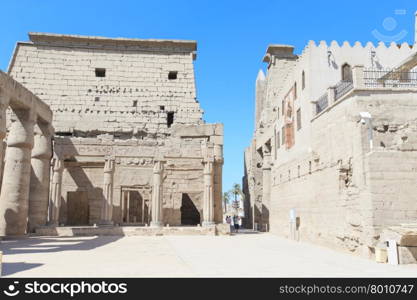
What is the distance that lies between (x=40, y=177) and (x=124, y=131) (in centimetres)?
749

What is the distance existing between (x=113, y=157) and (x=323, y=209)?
11.8 m

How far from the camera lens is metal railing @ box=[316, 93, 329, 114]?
1527cm

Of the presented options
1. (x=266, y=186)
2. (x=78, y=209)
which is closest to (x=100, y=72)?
(x=78, y=209)

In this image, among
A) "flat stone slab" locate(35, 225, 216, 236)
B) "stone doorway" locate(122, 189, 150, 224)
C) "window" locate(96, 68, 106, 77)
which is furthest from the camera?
"window" locate(96, 68, 106, 77)

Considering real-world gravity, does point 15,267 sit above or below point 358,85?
below

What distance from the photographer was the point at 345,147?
1282 centimetres

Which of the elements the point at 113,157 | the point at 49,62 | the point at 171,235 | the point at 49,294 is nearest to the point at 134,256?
the point at 49,294

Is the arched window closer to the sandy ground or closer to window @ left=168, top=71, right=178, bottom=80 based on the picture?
the sandy ground

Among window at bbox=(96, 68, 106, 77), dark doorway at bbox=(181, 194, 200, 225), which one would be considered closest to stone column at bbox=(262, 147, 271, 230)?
dark doorway at bbox=(181, 194, 200, 225)

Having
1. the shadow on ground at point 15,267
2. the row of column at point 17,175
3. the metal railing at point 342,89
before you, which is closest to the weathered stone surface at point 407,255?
the metal railing at point 342,89

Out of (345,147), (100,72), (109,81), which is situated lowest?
(345,147)

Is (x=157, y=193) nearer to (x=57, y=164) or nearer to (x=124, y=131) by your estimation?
(x=57, y=164)

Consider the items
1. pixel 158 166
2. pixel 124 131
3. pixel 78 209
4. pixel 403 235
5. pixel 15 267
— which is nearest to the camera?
pixel 15 267

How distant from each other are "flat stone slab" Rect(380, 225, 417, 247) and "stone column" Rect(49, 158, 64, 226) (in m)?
16.5
